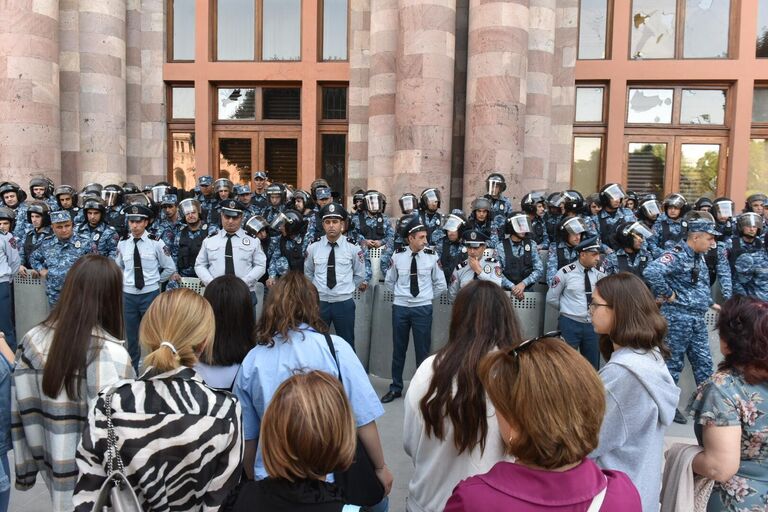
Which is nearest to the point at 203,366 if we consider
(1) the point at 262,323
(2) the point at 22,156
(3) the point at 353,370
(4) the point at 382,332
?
(1) the point at 262,323

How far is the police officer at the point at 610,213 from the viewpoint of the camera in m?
8.99

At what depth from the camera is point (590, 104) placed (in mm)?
13945

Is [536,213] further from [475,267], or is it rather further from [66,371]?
[66,371]

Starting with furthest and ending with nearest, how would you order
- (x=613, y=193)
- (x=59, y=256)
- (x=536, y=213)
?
1. (x=536, y=213)
2. (x=613, y=193)
3. (x=59, y=256)

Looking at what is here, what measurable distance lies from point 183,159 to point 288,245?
25.4 feet

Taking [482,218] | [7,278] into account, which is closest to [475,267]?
[482,218]

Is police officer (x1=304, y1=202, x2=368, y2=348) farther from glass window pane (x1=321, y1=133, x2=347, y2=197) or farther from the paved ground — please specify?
glass window pane (x1=321, y1=133, x2=347, y2=197)

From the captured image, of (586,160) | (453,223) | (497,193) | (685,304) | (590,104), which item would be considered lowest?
(685,304)

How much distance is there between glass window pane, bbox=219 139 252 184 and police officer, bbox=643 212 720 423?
1075 centimetres

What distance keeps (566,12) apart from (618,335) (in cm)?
1241

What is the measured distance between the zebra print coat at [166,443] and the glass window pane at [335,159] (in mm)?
12373

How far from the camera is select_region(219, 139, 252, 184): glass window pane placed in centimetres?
1453

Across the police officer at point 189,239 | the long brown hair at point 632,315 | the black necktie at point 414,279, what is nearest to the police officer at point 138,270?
the police officer at point 189,239

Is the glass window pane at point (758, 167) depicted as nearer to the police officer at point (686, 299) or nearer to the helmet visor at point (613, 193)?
the helmet visor at point (613, 193)
